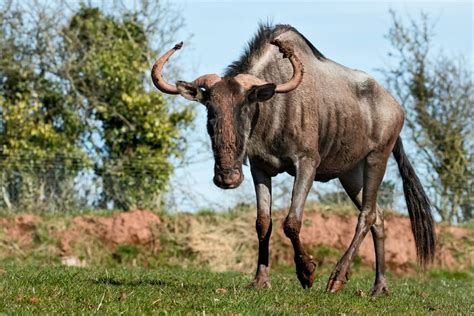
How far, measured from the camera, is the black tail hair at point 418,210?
41.5 feet

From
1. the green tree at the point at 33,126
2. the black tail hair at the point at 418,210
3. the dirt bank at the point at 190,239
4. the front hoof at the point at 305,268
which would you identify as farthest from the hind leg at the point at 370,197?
the green tree at the point at 33,126

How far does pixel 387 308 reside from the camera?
9047mm

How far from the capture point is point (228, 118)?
9656 mm

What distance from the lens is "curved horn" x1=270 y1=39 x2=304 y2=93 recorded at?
10.1 m

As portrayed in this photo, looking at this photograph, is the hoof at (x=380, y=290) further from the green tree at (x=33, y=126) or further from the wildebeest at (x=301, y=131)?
the green tree at (x=33, y=126)

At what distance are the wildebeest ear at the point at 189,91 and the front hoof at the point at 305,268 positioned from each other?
208 centimetres

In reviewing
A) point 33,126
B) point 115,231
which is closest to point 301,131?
point 115,231

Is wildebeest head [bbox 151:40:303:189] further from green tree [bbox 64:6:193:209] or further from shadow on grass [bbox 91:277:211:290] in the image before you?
green tree [bbox 64:6:193:209]

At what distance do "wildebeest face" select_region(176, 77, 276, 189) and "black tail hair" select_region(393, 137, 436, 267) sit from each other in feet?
11.4

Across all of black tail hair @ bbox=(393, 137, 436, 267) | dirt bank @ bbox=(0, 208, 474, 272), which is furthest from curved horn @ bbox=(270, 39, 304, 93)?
dirt bank @ bbox=(0, 208, 474, 272)

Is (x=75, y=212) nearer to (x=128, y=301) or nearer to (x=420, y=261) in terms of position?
(x=420, y=261)

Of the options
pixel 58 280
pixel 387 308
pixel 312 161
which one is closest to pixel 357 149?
pixel 312 161

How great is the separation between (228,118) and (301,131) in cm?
119

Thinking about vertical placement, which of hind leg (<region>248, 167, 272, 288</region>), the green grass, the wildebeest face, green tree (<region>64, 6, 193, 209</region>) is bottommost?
the green grass
